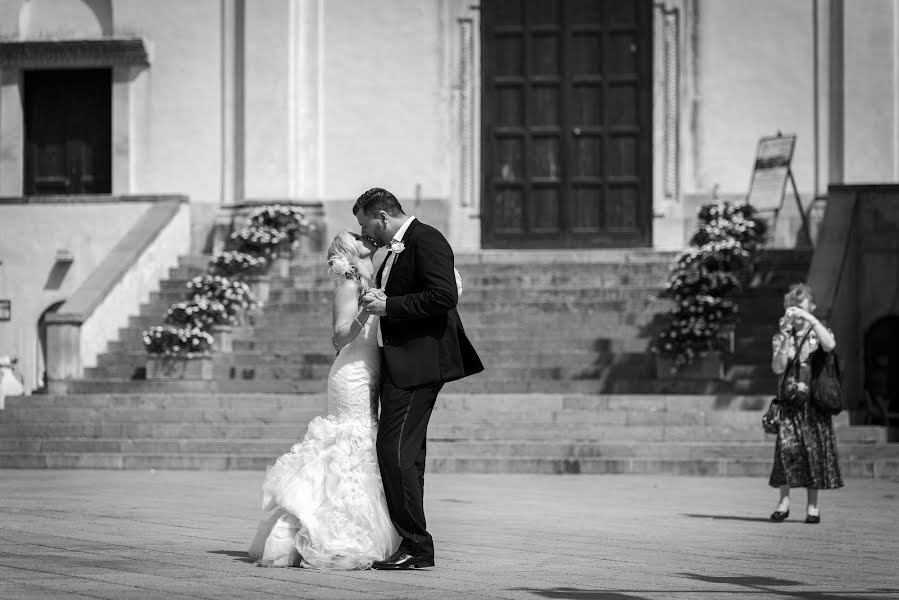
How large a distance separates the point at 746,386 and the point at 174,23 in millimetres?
10895

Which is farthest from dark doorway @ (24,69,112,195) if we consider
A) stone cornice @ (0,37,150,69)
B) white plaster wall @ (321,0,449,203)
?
white plaster wall @ (321,0,449,203)

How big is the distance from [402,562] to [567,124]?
51.5 ft

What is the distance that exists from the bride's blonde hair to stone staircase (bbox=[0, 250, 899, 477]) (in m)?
7.04

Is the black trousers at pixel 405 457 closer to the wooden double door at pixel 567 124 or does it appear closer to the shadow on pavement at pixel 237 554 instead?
the shadow on pavement at pixel 237 554

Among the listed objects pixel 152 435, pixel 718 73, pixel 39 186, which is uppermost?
pixel 718 73

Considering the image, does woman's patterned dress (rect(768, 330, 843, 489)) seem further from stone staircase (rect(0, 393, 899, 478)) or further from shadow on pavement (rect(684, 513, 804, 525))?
stone staircase (rect(0, 393, 899, 478))

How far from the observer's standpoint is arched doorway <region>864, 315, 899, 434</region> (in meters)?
19.0

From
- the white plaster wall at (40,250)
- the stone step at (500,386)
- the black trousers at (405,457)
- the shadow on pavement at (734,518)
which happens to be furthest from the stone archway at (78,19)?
the black trousers at (405,457)

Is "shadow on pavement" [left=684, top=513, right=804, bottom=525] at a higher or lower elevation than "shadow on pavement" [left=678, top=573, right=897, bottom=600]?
lower

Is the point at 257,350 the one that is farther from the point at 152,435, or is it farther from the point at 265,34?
the point at 265,34

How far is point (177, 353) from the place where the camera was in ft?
59.5

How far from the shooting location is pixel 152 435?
16.2 metres

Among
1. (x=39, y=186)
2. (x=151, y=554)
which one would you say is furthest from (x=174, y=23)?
(x=151, y=554)

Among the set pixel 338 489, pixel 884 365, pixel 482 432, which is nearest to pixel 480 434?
pixel 482 432
